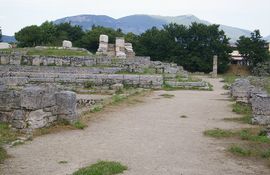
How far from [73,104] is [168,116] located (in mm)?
4033

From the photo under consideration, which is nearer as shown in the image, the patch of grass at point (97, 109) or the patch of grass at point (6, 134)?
the patch of grass at point (6, 134)

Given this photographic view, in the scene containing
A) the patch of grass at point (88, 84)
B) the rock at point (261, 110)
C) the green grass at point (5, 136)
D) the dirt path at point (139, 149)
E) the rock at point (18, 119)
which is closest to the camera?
the dirt path at point (139, 149)

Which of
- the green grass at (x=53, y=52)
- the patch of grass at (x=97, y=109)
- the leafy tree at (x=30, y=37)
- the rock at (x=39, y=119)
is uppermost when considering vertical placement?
the leafy tree at (x=30, y=37)

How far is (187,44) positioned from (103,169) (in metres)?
49.9

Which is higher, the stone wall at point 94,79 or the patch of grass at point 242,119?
the stone wall at point 94,79

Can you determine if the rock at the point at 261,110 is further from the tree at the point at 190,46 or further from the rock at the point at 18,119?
the tree at the point at 190,46

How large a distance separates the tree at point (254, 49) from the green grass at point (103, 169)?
49457 millimetres

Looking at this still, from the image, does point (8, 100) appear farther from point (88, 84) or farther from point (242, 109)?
point (88, 84)

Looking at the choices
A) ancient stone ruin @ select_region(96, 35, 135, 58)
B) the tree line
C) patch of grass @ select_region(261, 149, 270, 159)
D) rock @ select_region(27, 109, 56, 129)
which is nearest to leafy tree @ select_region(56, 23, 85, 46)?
the tree line

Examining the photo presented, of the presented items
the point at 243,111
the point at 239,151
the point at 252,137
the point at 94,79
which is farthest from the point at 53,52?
the point at 239,151

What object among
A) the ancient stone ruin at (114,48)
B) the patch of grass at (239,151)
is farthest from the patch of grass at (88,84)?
the patch of grass at (239,151)

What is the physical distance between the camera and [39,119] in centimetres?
1195

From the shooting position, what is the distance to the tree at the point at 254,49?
5501 cm

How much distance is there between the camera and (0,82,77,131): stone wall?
1176 centimetres
